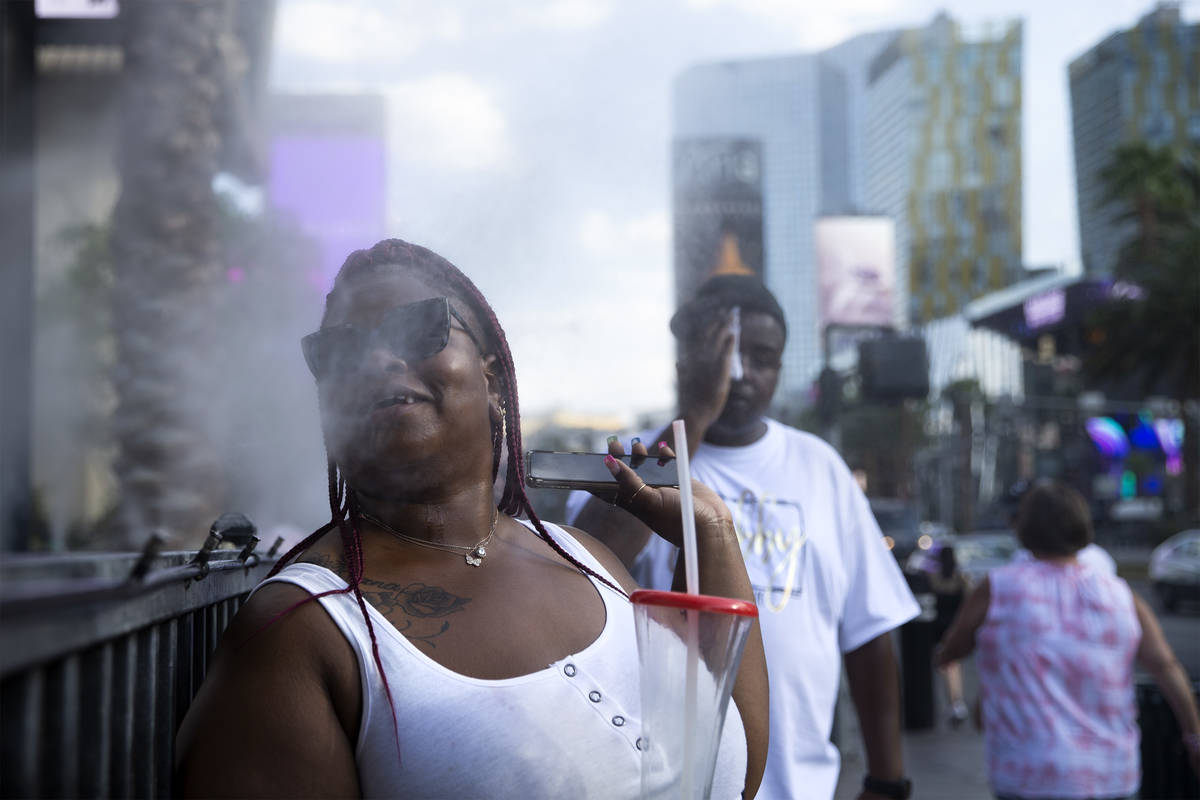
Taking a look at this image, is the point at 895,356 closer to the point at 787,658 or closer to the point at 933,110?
the point at 787,658

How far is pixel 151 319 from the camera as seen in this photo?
6469mm

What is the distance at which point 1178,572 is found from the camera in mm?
17078

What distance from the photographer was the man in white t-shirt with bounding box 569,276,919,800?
2.54 m

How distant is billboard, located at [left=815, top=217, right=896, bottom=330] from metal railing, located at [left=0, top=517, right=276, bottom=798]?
63.4 feet

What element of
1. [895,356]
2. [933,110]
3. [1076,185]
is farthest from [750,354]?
[933,110]

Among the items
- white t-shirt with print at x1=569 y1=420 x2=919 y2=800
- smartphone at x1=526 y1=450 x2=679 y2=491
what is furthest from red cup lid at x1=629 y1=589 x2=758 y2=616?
white t-shirt with print at x1=569 y1=420 x2=919 y2=800

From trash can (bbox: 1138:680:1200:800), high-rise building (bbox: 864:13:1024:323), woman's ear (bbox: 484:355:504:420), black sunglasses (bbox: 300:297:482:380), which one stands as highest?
high-rise building (bbox: 864:13:1024:323)

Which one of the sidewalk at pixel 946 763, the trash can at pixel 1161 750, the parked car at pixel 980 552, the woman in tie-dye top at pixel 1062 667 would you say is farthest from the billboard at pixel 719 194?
the parked car at pixel 980 552

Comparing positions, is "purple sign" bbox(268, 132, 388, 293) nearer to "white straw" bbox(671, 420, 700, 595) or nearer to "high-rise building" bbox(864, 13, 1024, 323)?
"white straw" bbox(671, 420, 700, 595)

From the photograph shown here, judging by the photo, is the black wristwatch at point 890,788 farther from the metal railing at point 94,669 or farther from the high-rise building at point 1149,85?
the high-rise building at point 1149,85

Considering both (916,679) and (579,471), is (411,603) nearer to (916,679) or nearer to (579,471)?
(579,471)

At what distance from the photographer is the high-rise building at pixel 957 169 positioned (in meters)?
112

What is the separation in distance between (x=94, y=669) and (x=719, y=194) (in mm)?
13067

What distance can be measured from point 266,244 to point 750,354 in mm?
Answer: 6613
